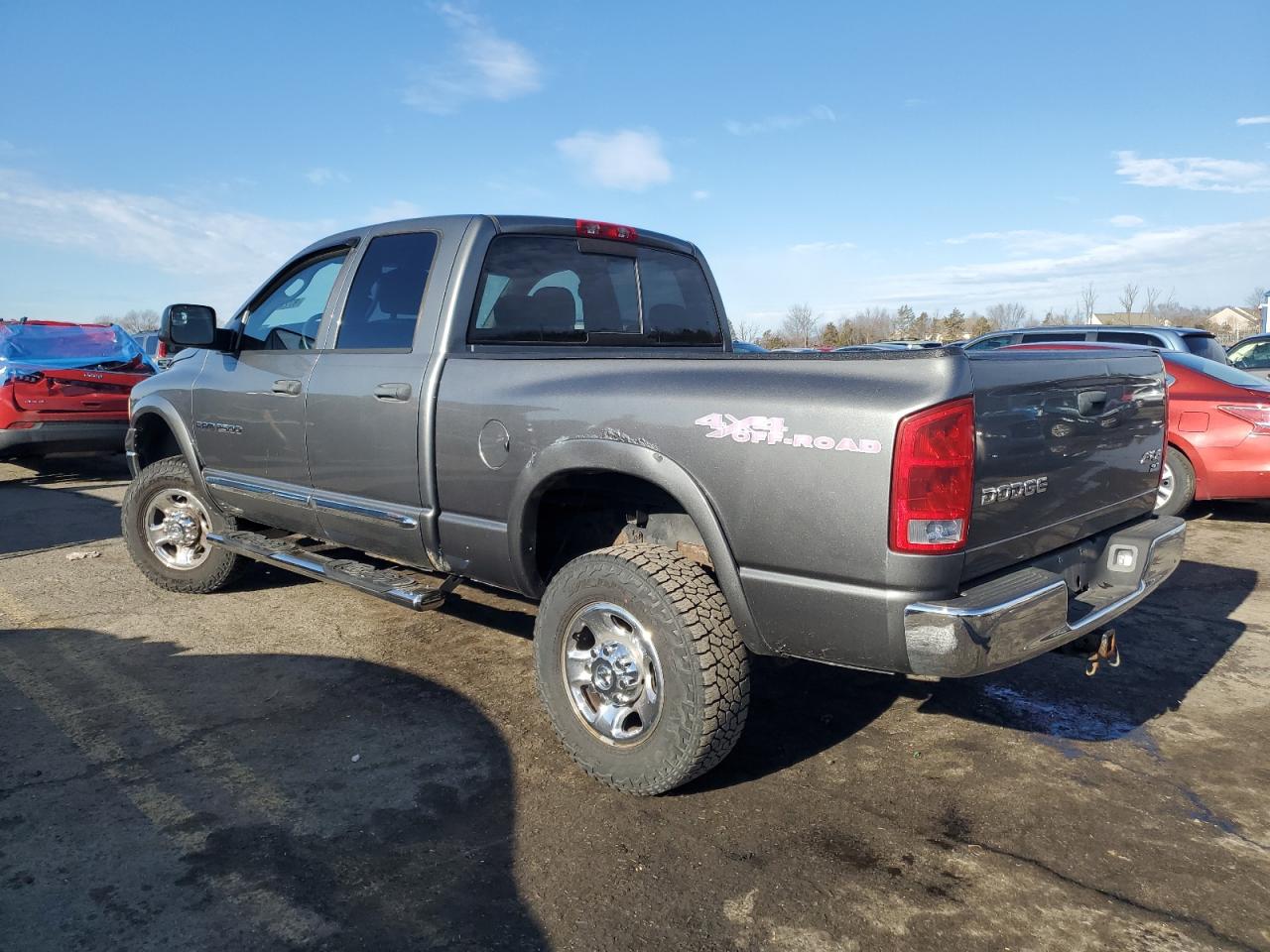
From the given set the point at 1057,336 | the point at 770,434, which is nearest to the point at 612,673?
the point at 770,434

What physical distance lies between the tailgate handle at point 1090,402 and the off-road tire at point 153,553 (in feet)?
14.5

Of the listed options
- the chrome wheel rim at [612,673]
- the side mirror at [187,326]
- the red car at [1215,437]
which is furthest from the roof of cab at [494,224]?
the red car at [1215,437]

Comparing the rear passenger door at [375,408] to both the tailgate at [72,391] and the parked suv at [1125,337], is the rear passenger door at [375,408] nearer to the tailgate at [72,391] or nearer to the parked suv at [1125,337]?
the tailgate at [72,391]

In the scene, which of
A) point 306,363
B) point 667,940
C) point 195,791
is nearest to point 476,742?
point 195,791

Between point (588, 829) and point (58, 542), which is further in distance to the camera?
point (58, 542)

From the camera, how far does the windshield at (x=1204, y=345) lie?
389 inches

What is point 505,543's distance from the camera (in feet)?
11.3

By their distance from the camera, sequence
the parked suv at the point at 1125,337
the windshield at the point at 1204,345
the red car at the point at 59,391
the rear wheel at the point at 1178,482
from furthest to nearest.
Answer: the windshield at the point at 1204,345
the parked suv at the point at 1125,337
the red car at the point at 59,391
the rear wheel at the point at 1178,482

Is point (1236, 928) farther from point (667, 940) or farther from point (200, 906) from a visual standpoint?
point (200, 906)

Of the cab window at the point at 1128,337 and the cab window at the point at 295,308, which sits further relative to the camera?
the cab window at the point at 1128,337

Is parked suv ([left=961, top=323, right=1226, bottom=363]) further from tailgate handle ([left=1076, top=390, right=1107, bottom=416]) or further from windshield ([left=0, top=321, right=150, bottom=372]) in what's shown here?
windshield ([left=0, top=321, right=150, bottom=372])

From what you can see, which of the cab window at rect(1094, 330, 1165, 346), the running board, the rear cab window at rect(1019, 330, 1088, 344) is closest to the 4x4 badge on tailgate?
the running board

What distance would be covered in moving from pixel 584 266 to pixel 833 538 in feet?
7.13

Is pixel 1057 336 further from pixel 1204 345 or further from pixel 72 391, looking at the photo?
pixel 72 391
